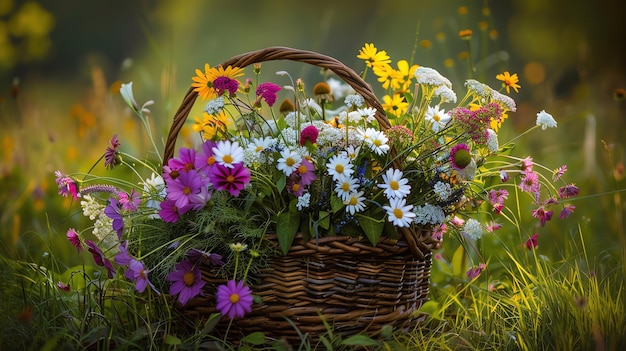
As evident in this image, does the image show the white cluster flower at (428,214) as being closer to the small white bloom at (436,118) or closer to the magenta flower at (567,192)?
the small white bloom at (436,118)

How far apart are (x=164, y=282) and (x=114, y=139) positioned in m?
0.37

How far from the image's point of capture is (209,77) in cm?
158

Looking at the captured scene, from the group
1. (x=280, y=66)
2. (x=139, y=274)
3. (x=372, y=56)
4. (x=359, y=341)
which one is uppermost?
(x=280, y=66)

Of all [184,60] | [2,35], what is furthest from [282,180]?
[2,35]

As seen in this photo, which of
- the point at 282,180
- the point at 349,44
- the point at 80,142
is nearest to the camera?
the point at 282,180

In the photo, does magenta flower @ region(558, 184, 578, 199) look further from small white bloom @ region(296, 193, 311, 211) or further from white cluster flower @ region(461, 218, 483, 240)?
small white bloom @ region(296, 193, 311, 211)

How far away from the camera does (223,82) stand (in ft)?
5.13

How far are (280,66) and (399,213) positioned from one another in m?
2.16

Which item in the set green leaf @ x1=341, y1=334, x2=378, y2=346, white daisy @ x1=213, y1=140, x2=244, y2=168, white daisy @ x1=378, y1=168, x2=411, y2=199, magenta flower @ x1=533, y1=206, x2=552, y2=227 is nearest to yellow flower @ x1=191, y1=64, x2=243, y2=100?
white daisy @ x1=213, y1=140, x2=244, y2=168

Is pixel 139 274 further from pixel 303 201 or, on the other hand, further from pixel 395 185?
pixel 395 185

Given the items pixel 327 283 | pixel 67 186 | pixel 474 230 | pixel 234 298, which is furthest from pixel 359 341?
pixel 67 186

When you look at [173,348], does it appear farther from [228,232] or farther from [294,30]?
[294,30]

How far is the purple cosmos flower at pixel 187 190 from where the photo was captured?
4.80ft

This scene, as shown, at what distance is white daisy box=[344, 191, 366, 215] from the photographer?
146 cm
